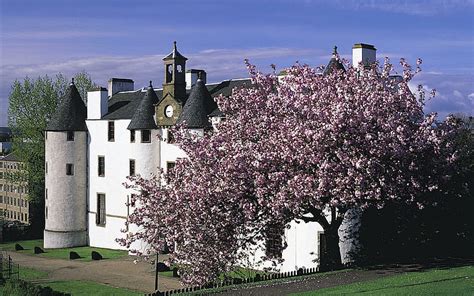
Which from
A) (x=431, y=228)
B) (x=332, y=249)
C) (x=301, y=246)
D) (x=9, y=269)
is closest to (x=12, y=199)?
(x=9, y=269)

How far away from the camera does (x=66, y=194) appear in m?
52.9

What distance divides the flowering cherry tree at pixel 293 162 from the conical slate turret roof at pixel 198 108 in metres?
12.9

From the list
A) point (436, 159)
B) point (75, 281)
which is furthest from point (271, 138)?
point (75, 281)

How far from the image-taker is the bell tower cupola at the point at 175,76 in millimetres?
46688

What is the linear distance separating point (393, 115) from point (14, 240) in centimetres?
4417

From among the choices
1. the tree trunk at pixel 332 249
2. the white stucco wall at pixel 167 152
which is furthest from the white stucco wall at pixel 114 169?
the tree trunk at pixel 332 249

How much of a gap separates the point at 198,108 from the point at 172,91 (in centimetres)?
446

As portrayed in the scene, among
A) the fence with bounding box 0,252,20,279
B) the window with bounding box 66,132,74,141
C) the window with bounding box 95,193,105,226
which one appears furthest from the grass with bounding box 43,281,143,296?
the window with bounding box 66,132,74,141

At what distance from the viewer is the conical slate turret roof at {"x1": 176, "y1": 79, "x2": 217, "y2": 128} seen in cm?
4219

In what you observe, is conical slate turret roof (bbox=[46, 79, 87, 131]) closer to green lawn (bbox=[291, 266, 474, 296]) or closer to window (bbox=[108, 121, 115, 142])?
window (bbox=[108, 121, 115, 142])

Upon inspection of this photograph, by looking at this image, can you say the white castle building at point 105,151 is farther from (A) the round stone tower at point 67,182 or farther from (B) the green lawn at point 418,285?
(B) the green lawn at point 418,285

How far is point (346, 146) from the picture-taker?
2512 cm

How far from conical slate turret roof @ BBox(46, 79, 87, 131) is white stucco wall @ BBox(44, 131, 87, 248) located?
520mm

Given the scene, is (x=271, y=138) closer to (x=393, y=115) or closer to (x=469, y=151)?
(x=393, y=115)
